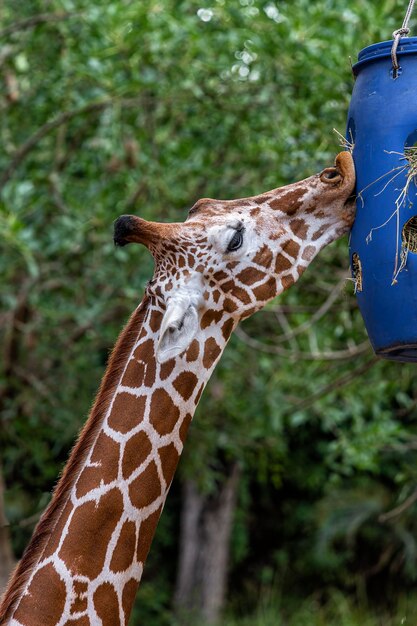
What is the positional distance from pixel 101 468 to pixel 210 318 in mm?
565

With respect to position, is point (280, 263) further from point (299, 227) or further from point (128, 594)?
point (128, 594)

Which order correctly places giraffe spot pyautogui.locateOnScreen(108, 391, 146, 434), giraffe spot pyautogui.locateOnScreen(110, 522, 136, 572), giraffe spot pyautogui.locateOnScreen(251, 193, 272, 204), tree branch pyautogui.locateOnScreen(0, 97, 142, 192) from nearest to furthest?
giraffe spot pyautogui.locateOnScreen(110, 522, 136, 572) < giraffe spot pyautogui.locateOnScreen(108, 391, 146, 434) < giraffe spot pyautogui.locateOnScreen(251, 193, 272, 204) < tree branch pyautogui.locateOnScreen(0, 97, 142, 192)

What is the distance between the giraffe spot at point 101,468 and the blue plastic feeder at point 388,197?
2.80 feet

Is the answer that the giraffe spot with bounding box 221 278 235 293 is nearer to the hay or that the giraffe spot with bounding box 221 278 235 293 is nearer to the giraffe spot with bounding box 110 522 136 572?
the hay

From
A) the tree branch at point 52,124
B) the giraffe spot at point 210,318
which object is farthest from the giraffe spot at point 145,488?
the tree branch at point 52,124

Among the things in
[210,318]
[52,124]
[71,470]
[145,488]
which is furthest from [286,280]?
[52,124]

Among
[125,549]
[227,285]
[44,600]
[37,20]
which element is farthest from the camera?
[37,20]

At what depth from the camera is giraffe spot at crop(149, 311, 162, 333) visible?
132 inches

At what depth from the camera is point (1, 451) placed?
28.9 ft

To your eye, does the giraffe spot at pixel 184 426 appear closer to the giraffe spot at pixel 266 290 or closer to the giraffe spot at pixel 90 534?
the giraffe spot at pixel 90 534

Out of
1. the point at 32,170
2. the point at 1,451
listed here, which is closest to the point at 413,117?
the point at 32,170

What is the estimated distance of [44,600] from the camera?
10.1 feet

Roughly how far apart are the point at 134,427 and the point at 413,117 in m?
1.22

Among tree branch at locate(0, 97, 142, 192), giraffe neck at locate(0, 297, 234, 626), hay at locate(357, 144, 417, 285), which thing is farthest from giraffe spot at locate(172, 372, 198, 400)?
tree branch at locate(0, 97, 142, 192)
